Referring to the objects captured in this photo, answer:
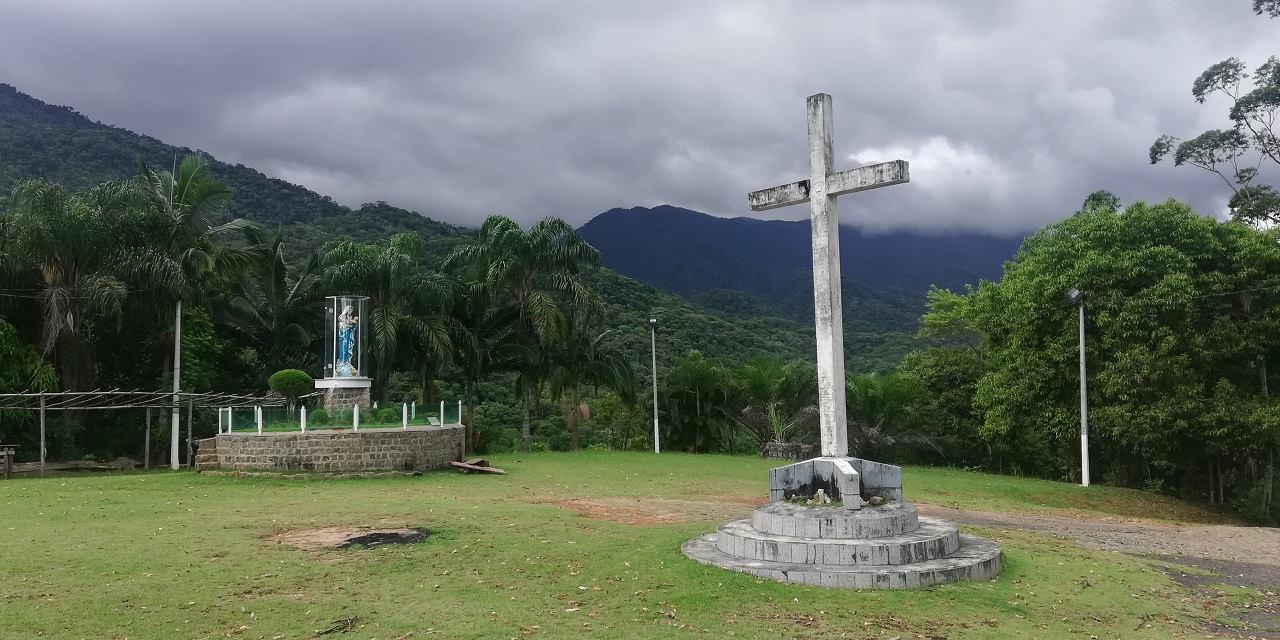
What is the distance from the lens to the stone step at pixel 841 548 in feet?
25.6

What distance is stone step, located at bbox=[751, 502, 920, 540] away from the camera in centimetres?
822

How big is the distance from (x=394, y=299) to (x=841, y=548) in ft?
64.6

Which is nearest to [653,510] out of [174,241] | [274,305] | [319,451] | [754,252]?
[319,451]

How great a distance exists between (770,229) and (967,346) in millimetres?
104337

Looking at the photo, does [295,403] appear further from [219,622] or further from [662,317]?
[662,317]

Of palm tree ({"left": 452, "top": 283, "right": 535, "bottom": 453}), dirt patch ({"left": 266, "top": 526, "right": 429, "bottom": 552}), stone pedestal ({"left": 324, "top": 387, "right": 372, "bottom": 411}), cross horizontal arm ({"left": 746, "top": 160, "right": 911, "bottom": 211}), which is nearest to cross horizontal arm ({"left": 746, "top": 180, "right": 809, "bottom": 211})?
cross horizontal arm ({"left": 746, "top": 160, "right": 911, "bottom": 211})

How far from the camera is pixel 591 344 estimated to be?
26875 millimetres

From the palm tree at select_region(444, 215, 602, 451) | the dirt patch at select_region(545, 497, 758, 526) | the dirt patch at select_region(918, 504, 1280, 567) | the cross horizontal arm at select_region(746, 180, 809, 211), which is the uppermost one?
the palm tree at select_region(444, 215, 602, 451)

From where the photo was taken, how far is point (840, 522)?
824cm

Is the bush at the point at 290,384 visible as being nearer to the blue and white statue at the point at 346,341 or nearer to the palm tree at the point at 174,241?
the blue and white statue at the point at 346,341

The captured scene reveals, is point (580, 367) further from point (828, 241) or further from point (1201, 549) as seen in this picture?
point (1201, 549)

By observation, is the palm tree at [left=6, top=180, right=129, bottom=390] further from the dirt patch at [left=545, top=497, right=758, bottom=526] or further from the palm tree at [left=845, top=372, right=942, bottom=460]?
the palm tree at [left=845, top=372, right=942, bottom=460]

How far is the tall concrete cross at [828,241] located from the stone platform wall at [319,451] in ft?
38.1

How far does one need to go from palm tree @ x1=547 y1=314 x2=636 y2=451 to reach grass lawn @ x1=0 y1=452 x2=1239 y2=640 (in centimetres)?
1281
